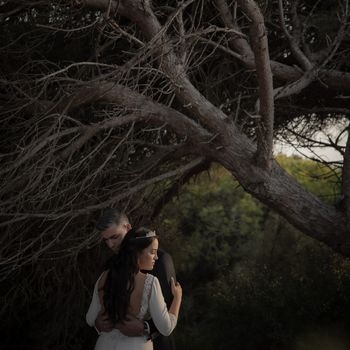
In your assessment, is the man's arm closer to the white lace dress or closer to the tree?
the white lace dress

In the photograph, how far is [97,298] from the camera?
15.2 ft

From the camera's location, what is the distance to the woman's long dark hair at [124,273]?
4.37m

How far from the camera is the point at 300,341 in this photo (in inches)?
454

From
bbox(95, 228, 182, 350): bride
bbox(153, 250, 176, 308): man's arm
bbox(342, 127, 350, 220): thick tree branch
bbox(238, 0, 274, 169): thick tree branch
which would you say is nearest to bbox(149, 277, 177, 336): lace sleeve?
bbox(95, 228, 182, 350): bride

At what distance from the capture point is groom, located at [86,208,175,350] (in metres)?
4.50

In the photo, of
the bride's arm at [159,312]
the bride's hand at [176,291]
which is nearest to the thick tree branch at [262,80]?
the bride's hand at [176,291]

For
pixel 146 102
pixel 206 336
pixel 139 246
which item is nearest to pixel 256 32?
pixel 146 102

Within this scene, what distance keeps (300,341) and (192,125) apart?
18.4 ft

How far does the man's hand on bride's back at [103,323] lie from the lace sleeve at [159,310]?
324 mm

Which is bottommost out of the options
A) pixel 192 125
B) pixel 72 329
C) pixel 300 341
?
pixel 72 329

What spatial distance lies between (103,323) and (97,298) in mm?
171

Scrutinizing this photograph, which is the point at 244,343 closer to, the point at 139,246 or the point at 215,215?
the point at 139,246

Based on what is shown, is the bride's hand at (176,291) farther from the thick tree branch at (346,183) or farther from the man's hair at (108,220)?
the thick tree branch at (346,183)

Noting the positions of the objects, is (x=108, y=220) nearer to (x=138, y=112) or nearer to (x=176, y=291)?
(x=176, y=291)
